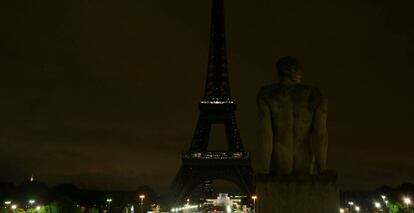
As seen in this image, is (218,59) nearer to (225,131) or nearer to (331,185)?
(225,131)

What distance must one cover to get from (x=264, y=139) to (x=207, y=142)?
83.4 metres

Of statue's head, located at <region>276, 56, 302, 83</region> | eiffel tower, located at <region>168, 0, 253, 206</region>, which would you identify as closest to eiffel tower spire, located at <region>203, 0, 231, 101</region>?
eiffel tower, located at <region>168, 0, 253, 206</region>

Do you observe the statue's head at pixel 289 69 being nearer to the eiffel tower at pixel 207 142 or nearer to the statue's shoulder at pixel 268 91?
the statue's shoulder at pixel 268 91

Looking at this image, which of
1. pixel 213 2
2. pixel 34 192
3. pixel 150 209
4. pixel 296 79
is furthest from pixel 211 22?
pixel 296 79

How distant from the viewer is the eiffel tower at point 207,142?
269 feet

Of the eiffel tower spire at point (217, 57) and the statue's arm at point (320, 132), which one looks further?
the eiffel tower spire at point (217, 57)

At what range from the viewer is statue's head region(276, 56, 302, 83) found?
8.98 m

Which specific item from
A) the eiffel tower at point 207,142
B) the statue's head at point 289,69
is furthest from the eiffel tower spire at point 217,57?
the statue's head at point 289,69

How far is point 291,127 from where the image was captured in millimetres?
8867

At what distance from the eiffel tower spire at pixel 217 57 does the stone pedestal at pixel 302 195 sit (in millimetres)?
89002

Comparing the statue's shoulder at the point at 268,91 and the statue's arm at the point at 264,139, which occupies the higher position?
the statue's shoulder at the point at 268,91

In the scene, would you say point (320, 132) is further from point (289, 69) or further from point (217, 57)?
point (217, 57)

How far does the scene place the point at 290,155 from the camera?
890 centimetres

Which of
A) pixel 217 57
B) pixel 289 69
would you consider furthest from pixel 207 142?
pixel 289 69
